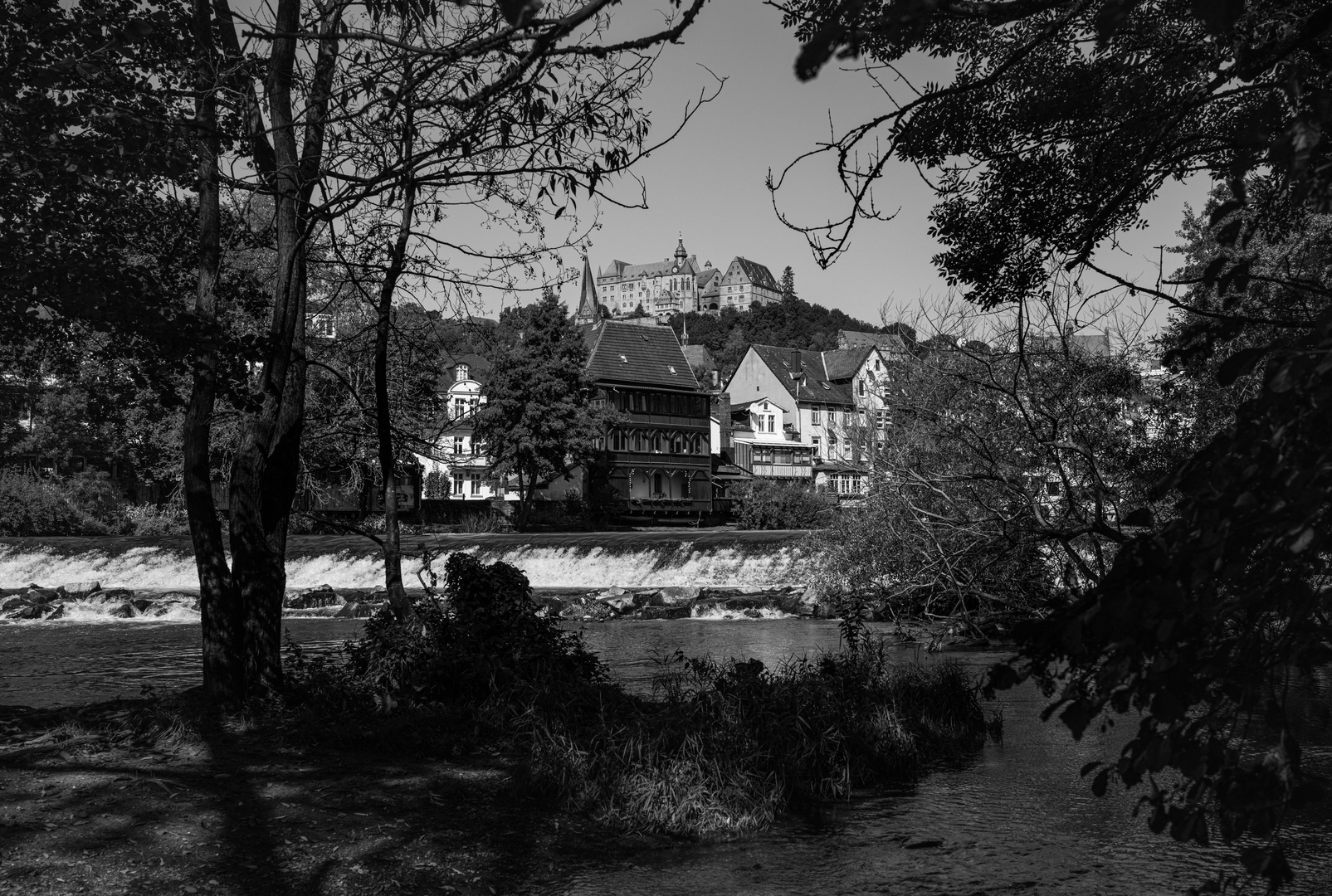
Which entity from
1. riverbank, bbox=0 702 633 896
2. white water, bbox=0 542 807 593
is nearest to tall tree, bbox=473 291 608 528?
white water, bbox=0 542 807 593

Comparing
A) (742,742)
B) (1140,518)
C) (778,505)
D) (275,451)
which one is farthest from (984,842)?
Answer: (778,505)

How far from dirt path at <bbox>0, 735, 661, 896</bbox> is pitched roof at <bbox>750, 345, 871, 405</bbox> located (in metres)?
69.4

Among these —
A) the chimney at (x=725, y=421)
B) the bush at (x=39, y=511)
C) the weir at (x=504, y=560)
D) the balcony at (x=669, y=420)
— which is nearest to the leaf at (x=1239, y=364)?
the weir at (x=504, y=560)

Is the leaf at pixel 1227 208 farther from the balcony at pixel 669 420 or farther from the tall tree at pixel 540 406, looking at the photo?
the balcony at pixel 669 420

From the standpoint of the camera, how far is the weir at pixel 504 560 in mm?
30766

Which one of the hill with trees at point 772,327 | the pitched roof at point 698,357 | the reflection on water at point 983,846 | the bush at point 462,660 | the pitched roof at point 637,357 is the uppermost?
the hill with trees at point 772,327

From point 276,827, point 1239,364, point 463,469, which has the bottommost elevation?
point 276,827

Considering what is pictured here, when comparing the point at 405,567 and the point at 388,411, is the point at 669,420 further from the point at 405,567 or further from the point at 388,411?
the point at 388,411

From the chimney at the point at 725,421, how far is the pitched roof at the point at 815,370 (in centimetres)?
407

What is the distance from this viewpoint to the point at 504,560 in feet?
98.4

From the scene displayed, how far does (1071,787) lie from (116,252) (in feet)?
31.2

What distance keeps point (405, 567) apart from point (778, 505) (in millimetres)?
17509

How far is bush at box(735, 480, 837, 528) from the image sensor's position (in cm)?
4412

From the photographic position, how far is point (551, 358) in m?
51.4
